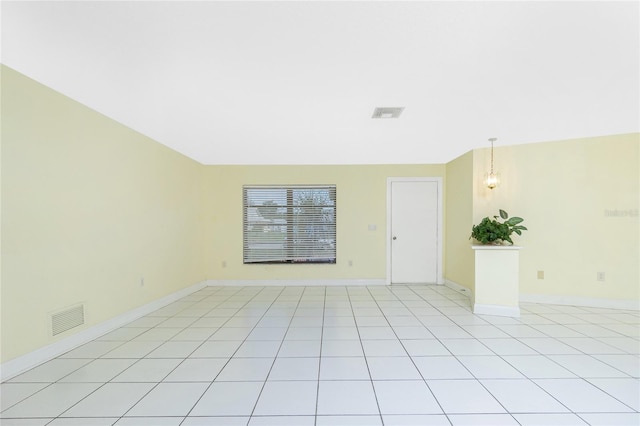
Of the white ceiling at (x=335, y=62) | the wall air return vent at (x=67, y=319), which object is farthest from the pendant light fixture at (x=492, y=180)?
the wall air return vent at (x=67, y=319)

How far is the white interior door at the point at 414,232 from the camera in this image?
17.3ft

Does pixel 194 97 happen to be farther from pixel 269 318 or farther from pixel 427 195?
pixel 427 195

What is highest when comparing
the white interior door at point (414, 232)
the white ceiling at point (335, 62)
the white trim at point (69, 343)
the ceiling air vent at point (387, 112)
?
the white ceiling at point (335, 62)

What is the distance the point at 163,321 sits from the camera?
11.2 feet

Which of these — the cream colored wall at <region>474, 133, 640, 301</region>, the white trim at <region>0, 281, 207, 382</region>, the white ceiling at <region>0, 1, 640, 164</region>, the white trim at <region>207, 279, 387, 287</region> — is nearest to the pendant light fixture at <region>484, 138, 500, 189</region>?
the cream colored wall at <region>474, 133, 640, 301</region>

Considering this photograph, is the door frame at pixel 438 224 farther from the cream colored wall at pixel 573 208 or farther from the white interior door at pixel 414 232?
the cream colored wall at pixel 573 208

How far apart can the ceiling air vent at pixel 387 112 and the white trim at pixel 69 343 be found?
375cm

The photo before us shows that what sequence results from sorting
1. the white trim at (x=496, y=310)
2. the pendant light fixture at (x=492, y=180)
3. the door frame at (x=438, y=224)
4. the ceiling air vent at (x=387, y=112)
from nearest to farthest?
the ceiling air vent at (x=387, y=112) < the white trim at (x=496, y=310) < the pendant light fixture at (x=492, y=180) < the door frame at (x=438, y=224)

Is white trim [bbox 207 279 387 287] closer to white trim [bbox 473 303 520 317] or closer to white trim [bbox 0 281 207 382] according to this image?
white trim [bbox 0 281 207 382]

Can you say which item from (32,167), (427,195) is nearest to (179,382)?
(32,167)

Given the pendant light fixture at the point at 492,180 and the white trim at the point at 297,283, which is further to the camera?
the white trim at the point at 297,283

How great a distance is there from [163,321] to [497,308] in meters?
4.36

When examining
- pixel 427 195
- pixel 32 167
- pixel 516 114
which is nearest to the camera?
pixel 32 167

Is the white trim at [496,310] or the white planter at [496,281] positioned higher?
the white planter at [496,281]
